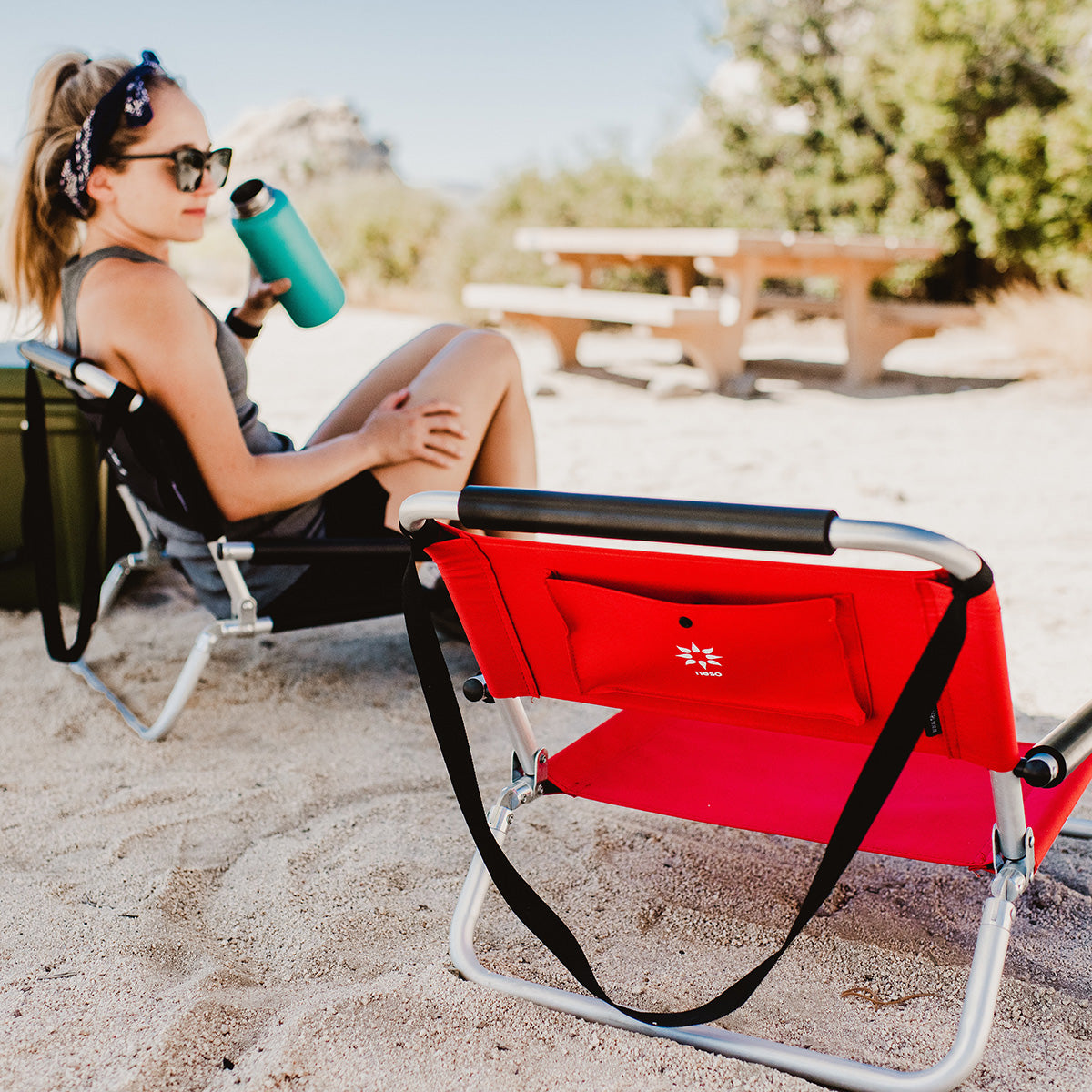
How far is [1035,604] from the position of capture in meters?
3.15

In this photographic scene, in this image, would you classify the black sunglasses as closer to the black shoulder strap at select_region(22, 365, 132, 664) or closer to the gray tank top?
the gray tank top

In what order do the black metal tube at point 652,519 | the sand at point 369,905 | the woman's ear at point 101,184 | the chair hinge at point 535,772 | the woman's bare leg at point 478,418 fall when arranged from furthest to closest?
the woman's bare leg at point 478,418
the woman's ear at point 101,184
the chair hinge at point 535,772
the sand at point 369,905
the black metal tube at point 652,519

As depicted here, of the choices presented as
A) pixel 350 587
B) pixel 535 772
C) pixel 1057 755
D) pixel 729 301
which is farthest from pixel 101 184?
pixel 729 301

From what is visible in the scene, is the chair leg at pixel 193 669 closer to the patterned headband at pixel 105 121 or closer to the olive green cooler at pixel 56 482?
the olive green cooler at pixel 56 482

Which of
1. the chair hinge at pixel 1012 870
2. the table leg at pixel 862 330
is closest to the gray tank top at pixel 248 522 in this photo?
the chair hinge at pixel 1012 870

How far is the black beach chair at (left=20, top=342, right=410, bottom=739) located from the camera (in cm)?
216

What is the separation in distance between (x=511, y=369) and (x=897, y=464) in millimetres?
2895

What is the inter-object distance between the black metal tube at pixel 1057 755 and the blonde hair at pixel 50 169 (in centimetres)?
209

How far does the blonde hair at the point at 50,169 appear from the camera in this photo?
228 cm

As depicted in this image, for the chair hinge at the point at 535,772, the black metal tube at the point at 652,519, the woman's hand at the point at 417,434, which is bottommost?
the chair hinge at the point at 535,772

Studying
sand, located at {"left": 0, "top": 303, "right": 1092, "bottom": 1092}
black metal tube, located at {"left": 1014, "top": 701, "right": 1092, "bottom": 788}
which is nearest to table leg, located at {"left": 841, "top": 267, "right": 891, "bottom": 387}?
sand, located at {"left": 0, "top": 303, "right": 1092, "bottom": 1092}

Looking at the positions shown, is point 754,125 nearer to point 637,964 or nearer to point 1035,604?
point 1035,604

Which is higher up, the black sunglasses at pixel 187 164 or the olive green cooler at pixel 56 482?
the black sunglasses at pixel 187 164

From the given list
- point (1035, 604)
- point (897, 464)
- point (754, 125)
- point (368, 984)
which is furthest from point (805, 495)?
point (754, 125)
